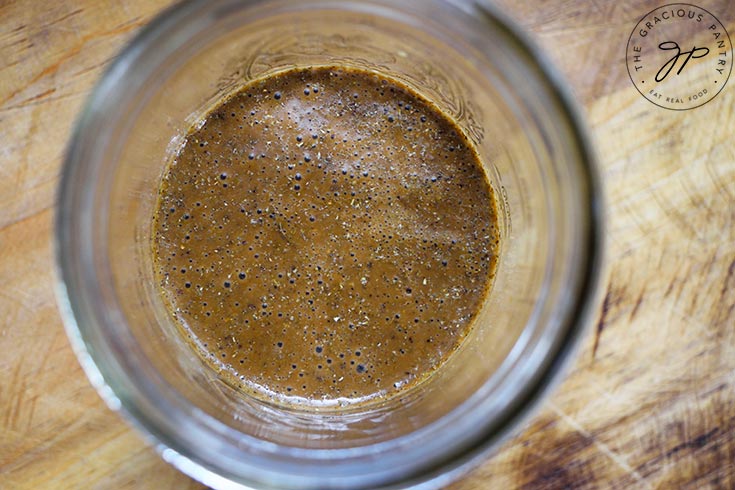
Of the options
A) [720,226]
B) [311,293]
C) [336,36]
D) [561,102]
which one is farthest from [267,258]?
[720,226]

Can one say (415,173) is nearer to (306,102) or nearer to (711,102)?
(306,102)

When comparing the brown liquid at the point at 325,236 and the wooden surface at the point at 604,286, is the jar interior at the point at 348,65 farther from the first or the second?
the wooden surface at the point at 604,286

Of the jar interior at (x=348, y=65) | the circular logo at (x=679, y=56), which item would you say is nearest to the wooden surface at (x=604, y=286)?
the circular logo at (x=679, y=56)

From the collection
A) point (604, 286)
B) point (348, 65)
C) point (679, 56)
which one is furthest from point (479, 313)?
point (679, 56)

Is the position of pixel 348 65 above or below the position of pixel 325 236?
above

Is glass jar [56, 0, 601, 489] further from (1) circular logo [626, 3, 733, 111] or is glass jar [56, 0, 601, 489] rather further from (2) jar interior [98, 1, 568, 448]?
(1) circular logo [626, 3, 733, 111]

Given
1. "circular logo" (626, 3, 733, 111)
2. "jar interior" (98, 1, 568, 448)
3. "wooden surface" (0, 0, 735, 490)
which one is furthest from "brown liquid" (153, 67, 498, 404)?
"circular logo" (626, 3, 733, 111)

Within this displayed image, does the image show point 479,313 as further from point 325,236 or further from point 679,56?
point 679,56
